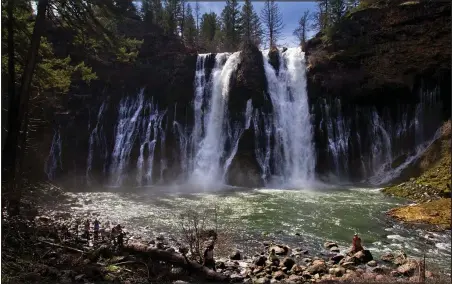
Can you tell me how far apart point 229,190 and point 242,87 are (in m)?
→ 11.0

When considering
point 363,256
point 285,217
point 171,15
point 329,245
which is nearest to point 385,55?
point 285,217

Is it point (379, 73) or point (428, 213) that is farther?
point (379, 73)

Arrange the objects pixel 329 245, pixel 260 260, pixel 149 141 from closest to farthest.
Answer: pixel 260 260 < pixel 329 245 < pixel 149 141

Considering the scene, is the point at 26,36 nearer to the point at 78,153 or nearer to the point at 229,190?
the point at 229,190

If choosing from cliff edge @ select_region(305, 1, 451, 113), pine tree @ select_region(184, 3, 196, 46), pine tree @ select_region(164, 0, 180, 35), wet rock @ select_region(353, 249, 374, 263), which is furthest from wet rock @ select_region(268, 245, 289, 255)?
pine tree @ select_region(184, 3, 196, 46)

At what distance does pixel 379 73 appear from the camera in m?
28.9

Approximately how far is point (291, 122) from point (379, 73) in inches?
316

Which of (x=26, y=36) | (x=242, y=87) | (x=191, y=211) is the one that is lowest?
(x=191, y=211)

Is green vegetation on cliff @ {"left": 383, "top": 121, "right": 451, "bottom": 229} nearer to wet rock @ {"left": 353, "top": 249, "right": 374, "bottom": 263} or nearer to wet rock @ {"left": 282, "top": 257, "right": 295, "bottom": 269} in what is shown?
wet rock @ {"left": 353, "top": 249, "right": 374, "bottom": 263}

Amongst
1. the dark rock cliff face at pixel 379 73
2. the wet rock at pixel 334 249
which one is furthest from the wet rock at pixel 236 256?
the dark rock cliff face at pixel 379 73

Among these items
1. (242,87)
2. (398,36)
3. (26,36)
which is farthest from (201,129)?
(26,36)

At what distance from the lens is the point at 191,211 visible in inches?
599

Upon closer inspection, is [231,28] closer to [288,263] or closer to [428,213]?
[428,213]

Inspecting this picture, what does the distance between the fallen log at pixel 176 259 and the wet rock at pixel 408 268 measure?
160 inches
